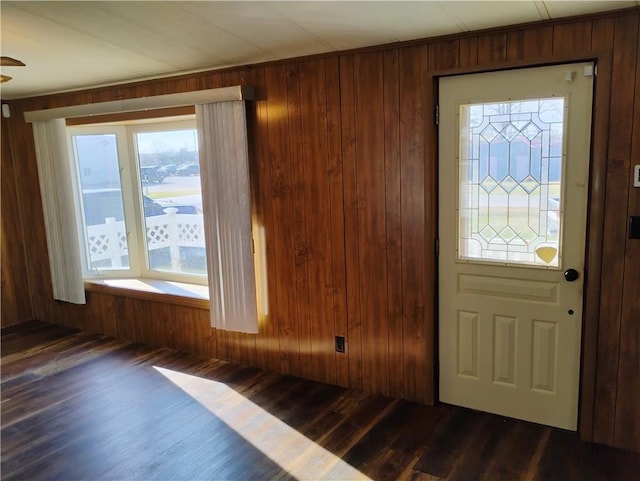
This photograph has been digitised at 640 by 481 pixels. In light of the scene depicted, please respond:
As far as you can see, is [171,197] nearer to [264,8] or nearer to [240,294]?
[240,294]

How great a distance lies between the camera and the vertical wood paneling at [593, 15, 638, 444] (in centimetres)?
239

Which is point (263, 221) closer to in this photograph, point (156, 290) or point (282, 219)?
point (282, 219)

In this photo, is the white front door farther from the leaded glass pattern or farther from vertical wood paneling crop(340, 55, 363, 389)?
vertical wood paneling crop(340, 55, 363, 389)

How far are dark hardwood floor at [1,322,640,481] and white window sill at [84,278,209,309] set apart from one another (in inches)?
21.3

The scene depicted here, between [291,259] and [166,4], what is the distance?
1.79 metres

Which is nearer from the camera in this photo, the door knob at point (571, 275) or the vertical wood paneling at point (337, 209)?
the door knob at point (571, 275)

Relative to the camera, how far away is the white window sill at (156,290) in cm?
414

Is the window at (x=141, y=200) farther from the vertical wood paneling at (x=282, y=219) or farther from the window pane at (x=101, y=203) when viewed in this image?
the vertical wood paneling at (x=282, y=219)

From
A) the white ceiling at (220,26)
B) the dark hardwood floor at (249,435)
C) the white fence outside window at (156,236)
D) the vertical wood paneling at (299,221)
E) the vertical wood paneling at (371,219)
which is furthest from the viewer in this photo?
the white fence outside window at (156,236)

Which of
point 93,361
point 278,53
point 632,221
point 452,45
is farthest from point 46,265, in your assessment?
point 632,221

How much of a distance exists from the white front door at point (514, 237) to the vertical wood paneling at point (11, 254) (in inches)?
167

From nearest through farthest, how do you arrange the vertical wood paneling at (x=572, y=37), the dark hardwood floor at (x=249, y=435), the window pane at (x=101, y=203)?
1. the vertical wood paneling at (x=572, y=37)
2. the dark hardwood floor at (x=249, y=435)
3. the window pane at (x=101, y=203)

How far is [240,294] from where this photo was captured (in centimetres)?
372

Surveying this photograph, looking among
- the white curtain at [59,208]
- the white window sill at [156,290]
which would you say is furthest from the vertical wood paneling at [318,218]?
the white curtain at [59,208]
